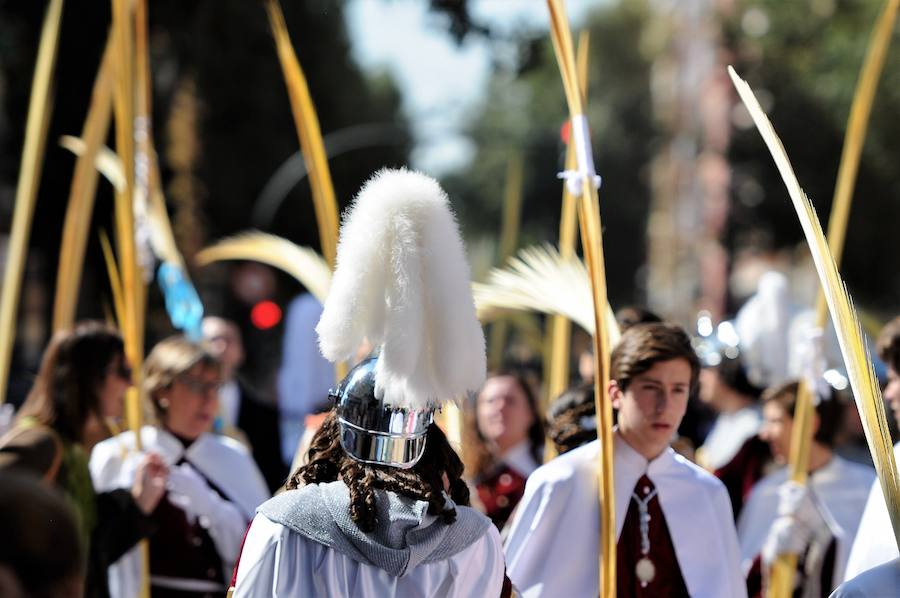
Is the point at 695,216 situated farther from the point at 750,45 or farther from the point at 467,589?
the point at 467,589

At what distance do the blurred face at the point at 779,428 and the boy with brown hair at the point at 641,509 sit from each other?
1.80 meters

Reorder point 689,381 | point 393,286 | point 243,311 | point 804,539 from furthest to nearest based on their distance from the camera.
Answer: point 243,311 → point 804,539 → point 689,381 → point 393,286

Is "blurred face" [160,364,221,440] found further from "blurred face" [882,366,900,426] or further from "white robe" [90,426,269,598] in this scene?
"blurred face" [882,366,900,426]

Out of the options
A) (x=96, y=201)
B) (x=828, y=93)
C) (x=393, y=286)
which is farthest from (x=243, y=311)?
(x=393, y=286)

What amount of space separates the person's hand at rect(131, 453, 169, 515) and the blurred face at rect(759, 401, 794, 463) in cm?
264

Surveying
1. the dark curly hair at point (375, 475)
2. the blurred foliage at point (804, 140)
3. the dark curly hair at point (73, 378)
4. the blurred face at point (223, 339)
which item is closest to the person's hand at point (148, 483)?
the dark curly hair at point (73, 378)

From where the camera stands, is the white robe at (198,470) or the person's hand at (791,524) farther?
the person's hand at (791,524)

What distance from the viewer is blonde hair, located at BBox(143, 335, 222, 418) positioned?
17.3ft

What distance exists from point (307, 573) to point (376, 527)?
17 cm

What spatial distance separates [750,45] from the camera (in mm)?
28672

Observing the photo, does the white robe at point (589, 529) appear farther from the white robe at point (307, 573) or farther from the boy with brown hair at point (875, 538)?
the white robe at point (307, 573)

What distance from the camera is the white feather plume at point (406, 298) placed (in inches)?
119

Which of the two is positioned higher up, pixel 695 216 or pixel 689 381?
pixel 695 216

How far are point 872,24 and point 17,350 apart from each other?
1650 cm
